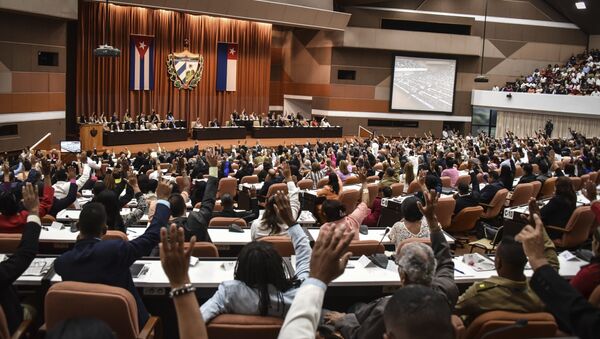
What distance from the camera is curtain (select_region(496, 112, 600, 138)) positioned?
25.0 m

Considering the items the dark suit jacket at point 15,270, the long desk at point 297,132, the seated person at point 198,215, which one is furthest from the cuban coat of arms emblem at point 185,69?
the dark suit jacket at point 15,270

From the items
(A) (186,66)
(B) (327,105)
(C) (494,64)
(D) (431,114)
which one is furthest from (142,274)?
(C) (494,64)

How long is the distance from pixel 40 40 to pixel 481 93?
67.1 feet

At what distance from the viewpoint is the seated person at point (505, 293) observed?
3.31m

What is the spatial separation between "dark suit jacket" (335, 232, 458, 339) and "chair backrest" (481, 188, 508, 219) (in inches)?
234

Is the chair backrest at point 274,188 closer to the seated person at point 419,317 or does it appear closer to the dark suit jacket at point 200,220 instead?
the dark suit jacket at point 200,220

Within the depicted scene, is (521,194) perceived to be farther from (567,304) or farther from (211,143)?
(211,143)

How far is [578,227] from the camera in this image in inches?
281

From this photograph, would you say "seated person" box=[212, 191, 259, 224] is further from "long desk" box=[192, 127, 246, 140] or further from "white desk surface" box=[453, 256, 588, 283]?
"long desk" box=[192, 127, 246, 140]

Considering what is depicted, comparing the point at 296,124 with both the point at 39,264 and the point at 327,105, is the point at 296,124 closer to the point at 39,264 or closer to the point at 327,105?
the point at 327,105

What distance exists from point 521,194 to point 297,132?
16890 millimetres

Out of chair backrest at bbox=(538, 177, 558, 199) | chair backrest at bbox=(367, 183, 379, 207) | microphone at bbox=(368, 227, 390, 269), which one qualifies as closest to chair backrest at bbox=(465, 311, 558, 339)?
microphone at bbox=(368, 227, 390, 269)

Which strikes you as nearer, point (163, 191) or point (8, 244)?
point (163, 191)

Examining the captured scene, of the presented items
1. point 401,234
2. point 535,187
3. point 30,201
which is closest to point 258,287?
point 30,201
